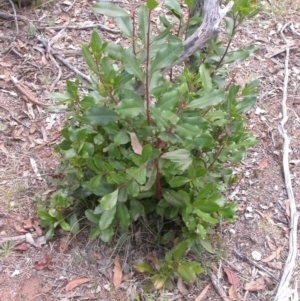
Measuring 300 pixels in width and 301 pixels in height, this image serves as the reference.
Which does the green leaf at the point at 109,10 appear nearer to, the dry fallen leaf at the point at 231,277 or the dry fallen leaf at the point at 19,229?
the dry fallen leaf at the point at 19,229

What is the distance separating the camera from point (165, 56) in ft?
5.87

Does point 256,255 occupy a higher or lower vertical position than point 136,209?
lower

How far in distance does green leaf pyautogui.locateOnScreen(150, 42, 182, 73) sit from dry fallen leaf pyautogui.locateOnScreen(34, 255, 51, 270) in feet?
3.72

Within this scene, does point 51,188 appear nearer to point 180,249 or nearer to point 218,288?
point 180,249

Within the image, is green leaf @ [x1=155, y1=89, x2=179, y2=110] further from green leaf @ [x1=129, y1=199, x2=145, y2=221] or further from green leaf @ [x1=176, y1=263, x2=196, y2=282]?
green leaf @ [x1=176, y1=263, x2=196, y2=282]

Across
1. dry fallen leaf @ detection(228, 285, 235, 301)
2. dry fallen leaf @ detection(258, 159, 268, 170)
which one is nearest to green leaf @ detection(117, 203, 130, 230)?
dry fallen leaf @ detection(228, 285, 235, 301)

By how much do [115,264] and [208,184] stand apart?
68 centimetres

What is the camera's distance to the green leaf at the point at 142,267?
2.26 meters

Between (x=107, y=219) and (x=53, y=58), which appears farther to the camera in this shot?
(x=53, y=58)

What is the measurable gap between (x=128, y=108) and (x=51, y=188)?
3.26 feet

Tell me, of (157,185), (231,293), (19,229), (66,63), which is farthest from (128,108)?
(66,63)

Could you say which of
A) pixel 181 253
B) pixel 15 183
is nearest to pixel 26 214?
pixel 15 183

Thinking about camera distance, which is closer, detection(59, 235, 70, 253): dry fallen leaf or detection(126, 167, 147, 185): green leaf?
detection(126, 167, 147, 185): green leaf

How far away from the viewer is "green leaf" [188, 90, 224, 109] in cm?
185
